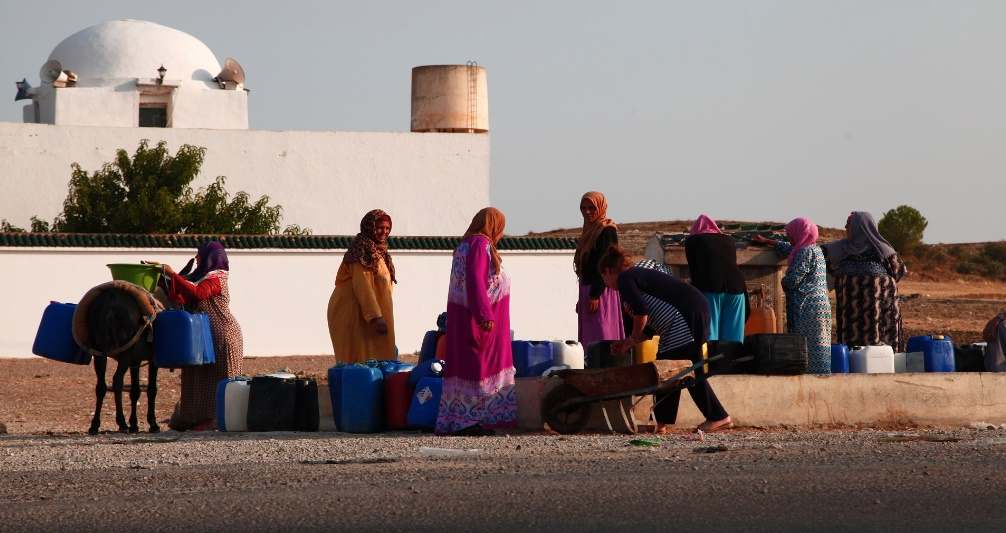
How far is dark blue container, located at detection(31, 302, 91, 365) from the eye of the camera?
475 inches

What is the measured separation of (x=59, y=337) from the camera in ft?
39.7

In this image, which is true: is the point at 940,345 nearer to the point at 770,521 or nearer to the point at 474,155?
the point at 770,521

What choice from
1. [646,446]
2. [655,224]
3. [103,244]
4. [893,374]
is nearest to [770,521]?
[646,446]

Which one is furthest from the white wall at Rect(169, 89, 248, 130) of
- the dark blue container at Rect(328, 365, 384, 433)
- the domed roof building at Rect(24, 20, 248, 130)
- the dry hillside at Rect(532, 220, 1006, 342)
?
the dark blue container at Rect(328, 365, 384, 433)

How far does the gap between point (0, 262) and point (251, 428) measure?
14.7 meters

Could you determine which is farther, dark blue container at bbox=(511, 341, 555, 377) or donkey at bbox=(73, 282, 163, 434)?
donkey at bbox=(73, 282, 163, 434)

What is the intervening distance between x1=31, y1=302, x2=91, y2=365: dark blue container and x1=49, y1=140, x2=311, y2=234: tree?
2111cm

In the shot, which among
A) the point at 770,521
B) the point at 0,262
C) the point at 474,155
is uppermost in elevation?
the point at 474,155

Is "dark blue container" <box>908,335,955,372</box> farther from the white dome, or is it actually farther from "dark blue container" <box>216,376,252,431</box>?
the white dome

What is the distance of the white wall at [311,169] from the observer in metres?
35.2

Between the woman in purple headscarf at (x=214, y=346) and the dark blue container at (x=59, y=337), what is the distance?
789mm

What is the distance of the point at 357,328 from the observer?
1212cm

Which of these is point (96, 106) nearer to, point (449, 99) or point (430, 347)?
point (449, 99)

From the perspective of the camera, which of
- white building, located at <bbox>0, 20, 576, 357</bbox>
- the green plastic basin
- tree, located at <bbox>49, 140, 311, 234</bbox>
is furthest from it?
white building, located at <bbox>0, 20, 576, 357</bbox>
